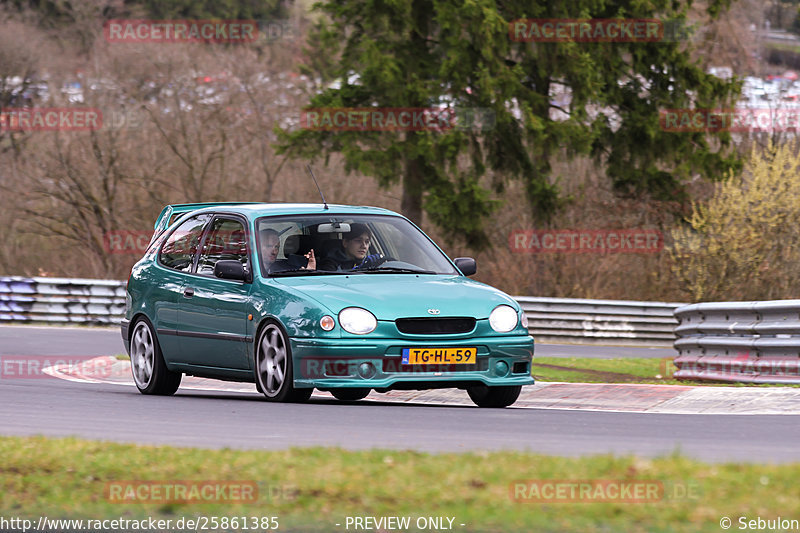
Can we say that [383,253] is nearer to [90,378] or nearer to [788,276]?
[90,378]

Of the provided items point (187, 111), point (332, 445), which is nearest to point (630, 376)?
point (332, 445)

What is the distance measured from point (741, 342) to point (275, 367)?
6.30 m

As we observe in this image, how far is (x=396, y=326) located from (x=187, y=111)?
3272 centimetres

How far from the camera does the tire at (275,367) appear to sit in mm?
10609

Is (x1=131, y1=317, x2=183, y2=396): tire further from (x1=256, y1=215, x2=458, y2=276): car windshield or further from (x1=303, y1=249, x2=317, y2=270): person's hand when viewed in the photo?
(x1=303, y1=249, x2=317, y2=270): person's hand

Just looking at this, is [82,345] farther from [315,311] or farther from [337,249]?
A: [315,311]

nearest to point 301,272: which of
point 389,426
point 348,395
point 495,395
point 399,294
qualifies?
point 399,294

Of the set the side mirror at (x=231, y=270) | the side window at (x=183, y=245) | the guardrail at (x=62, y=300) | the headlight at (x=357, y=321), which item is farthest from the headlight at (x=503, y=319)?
the guardrail at (x=62, y=300)

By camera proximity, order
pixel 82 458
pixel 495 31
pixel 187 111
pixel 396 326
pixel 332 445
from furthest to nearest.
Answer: pixel 187 111
pixel 495 31
pixel 396 326
pixel 332 445
pixel 82 458

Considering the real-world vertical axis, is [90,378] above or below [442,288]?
below

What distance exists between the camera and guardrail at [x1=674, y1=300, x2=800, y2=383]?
46.0ft

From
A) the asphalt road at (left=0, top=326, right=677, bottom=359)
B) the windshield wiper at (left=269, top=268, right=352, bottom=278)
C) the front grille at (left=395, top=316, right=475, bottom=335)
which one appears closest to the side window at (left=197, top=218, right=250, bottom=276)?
the windshield wiper at (left=269, top=268, right=352, bottom=278)

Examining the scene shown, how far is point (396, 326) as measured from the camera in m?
10.4

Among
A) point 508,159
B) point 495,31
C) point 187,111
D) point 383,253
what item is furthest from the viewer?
point 187,111
